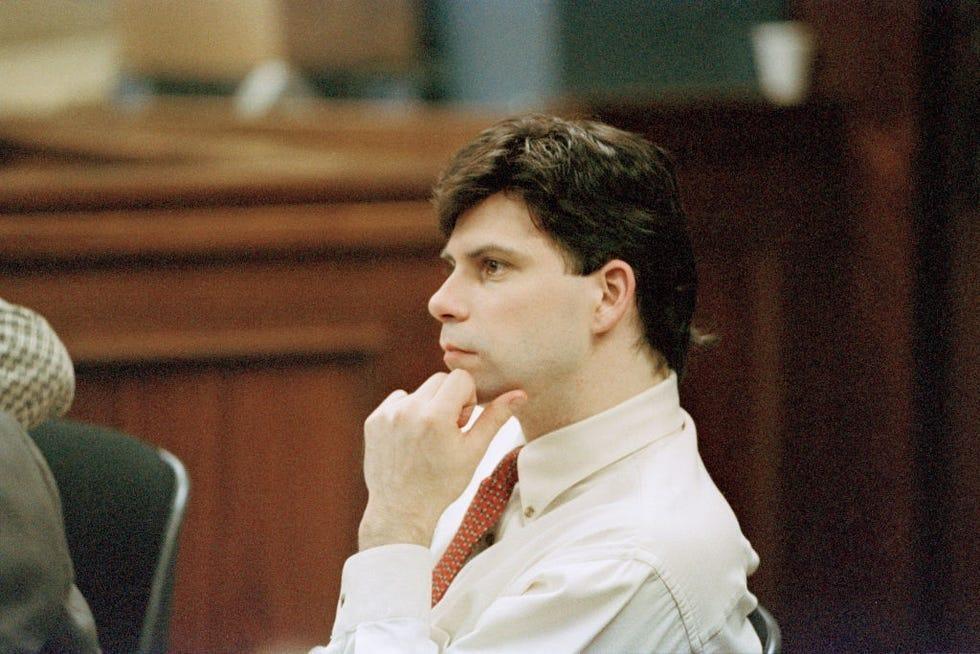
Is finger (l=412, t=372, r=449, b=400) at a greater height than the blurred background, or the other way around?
finger (l=412, t=372, r=449, b=400)

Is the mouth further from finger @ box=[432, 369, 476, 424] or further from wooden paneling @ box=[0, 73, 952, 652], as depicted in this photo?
wooden paneling @ box=[0, 73, 952, 652]

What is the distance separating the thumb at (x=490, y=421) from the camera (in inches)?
42.6

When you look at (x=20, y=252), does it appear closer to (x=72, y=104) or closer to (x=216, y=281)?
(x=216, y=281)

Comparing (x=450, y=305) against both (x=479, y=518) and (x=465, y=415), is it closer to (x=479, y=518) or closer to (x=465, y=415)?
(x=465, y=415)

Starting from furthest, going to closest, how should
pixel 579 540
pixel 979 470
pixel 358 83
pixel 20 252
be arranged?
pixel 358 83 → pixel 979 470 → pixel 20 252 → pixel 579 540

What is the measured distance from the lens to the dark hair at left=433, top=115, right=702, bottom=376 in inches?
43.2

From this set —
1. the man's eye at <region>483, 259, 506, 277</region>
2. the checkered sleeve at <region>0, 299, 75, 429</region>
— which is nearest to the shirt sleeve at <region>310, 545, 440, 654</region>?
the man's eye at <region>483, 259, 506, 277</region>

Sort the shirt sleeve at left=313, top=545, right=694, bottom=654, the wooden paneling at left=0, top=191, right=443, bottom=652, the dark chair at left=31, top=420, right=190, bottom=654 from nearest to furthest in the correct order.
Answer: the shirt sleeve at left=313, top=545, right=694, bottom=654 < the dark chair at left=31, top=420, right=190, bottom=654 < the wooden paneling at left=0, top=191, right=443, bottom=652

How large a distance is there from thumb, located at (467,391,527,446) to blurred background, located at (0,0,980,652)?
121 centimetres

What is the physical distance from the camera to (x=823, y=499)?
8.57ft

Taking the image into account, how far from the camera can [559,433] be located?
1152 mm

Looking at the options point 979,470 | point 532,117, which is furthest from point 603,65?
point 532,117

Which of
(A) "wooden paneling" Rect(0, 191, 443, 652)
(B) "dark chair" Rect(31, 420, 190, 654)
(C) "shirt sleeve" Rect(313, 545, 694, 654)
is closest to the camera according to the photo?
(C) "shirt sleeve" Rect(313, 545, 694, 654)

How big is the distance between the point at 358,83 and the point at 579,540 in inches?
110
